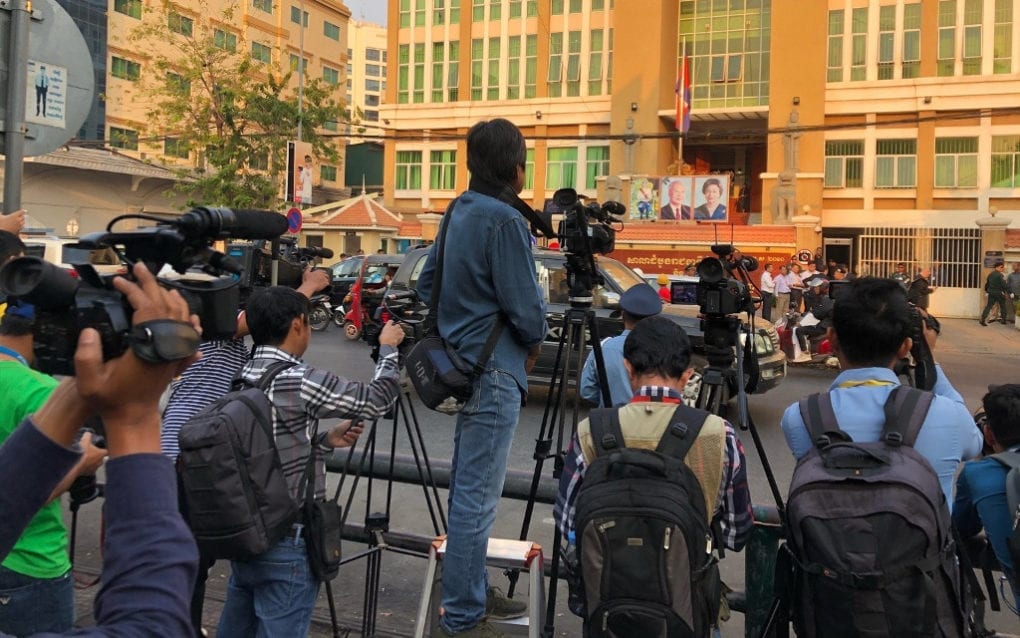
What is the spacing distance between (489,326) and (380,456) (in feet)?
6.12

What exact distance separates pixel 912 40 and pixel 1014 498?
3377 cm

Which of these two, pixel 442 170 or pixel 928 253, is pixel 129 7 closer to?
pixel 442 170

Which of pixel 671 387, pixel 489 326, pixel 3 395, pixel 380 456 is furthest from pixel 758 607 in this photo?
pixel 3 395

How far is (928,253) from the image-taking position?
30172mm

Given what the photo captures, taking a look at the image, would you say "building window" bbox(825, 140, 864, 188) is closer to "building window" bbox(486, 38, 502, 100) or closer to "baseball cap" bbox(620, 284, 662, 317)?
"building window" bbox(486, 38, 502, 100)

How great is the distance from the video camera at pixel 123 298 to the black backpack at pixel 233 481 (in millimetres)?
1329

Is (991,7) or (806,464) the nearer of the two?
(806,464)

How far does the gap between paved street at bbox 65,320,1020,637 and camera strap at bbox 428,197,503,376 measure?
1433 mm

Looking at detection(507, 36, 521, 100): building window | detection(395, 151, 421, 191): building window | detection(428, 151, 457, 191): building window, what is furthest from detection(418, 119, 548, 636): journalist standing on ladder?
detection(395, 151, 421, 191): building window

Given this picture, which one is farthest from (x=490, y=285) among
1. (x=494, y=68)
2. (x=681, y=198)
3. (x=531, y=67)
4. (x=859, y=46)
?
(x=494, y=68)

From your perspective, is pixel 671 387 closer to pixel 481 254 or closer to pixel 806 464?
→ pixel 806 464

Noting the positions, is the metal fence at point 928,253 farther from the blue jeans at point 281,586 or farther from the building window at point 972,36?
the blue jeans at point 281,586

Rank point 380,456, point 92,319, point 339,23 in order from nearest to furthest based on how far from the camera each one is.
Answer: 1. point 92,319
2. point 380,456
3. point 339,23

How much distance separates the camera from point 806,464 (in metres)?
2.56
